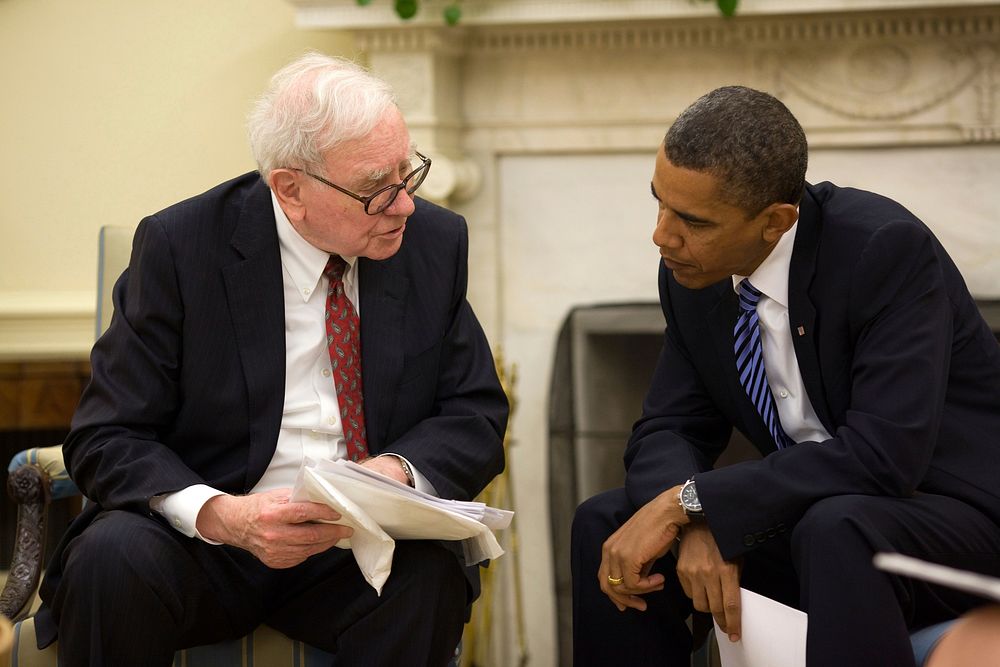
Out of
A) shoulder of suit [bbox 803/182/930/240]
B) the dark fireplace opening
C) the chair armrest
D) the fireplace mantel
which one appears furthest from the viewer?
the dark fireplace opening

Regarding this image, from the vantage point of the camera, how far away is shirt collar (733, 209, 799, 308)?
1921 millimetres

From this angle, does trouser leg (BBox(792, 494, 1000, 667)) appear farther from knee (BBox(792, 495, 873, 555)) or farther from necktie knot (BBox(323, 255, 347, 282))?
necktie knot (BBox(323, 255, 347, 282))

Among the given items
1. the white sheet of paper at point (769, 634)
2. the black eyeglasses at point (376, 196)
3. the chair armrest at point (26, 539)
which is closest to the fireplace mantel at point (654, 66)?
the black eyeglasses at point (376, 196)

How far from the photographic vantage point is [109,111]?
341 cm

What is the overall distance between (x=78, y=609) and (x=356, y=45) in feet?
6.66

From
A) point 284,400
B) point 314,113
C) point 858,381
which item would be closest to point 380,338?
point 284,400

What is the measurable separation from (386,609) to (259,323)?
1.78ft

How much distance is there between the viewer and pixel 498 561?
335 centimetres

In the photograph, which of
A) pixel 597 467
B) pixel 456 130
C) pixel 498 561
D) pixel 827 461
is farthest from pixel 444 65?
pixel 827 461

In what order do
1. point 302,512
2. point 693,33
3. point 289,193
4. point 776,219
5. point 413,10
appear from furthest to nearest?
point 693,33 < point 413,10 < point 289,193 < point 776,219 < point 302,512

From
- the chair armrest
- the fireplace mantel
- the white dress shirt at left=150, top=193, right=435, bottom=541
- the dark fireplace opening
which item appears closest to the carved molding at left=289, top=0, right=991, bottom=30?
the fireplace mantel

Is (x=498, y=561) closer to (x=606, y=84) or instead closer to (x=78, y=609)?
(x=606, y=84)

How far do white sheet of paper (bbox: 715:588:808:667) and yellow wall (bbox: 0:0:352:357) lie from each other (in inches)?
88.6

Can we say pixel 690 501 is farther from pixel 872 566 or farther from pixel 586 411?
pixel 586 411
